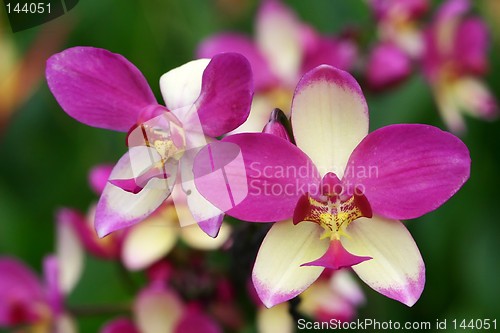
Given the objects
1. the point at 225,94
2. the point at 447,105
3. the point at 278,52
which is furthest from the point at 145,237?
the point at 447,105

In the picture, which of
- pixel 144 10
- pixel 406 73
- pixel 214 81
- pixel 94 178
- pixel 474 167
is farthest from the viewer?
pixel 144 10

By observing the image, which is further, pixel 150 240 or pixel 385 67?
pixel 385 67

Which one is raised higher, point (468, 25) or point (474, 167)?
point (468, 25)

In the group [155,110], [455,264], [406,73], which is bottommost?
[455,264]

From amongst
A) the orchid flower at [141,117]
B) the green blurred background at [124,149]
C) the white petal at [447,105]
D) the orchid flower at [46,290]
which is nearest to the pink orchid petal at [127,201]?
the orchid flower at [141,117]

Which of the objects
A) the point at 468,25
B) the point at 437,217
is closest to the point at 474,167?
the point at 437,217

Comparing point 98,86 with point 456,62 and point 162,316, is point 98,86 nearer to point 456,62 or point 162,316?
point 162,316

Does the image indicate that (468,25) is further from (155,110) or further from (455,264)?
(155,110)
